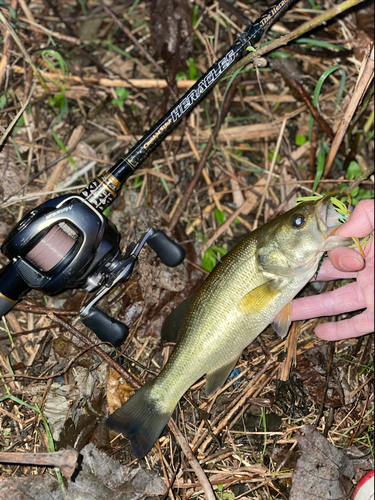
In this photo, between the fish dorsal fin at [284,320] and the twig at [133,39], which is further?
the twig at [133,39]

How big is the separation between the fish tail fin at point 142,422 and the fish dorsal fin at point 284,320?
1161 mm

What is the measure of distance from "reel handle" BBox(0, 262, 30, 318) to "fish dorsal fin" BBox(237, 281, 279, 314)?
1.77 m

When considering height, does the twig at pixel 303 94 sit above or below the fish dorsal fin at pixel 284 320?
above

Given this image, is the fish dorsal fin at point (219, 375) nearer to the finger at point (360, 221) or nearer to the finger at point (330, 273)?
the finger at point (330, 273)

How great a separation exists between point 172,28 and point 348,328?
11.7ft

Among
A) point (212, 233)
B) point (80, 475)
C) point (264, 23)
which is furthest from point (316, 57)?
point (80, 475)

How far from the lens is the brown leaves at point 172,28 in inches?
192

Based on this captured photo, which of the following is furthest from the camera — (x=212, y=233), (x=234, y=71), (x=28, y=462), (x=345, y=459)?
(x=212, y=233)

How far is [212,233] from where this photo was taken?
4688 mm

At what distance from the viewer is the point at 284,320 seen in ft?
12.9

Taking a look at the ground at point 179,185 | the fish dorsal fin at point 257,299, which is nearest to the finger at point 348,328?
the ground at point 179,185

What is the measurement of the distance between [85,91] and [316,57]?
98.8 inches

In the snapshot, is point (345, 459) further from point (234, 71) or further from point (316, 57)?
point (316, 57)

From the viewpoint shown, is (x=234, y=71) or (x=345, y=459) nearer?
(x=345, y=459)
